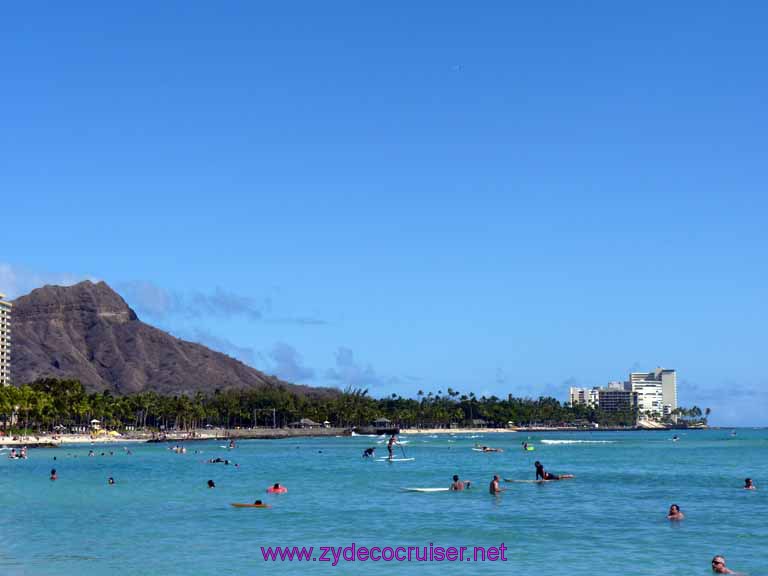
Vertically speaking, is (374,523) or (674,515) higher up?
(674,515)

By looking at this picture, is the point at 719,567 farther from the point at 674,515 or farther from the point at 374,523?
the point at 374,523

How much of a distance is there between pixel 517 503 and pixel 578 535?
15256 mm

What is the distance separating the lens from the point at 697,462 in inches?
4803

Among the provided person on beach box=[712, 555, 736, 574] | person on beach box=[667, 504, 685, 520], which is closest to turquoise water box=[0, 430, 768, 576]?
person on beach box=[667, 504, 685, 520]

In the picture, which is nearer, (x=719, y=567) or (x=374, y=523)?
(x=719, y=567)

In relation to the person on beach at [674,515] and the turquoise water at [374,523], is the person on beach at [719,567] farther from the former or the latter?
the person on beach at [674,515]

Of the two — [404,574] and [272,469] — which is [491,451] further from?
[404,574]

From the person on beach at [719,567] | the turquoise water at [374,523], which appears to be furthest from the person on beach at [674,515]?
the person on beach at [719,567]

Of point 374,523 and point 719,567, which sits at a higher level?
point 719,567

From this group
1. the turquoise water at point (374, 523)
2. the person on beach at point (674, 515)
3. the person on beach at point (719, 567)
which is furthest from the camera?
the person on beach at point (674, 515)

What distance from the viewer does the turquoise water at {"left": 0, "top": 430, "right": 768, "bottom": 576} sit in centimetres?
3750

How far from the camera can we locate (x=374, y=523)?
5100cm

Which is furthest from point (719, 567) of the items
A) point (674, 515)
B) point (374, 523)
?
point (374, 523)

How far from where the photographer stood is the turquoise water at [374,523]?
3750cm
